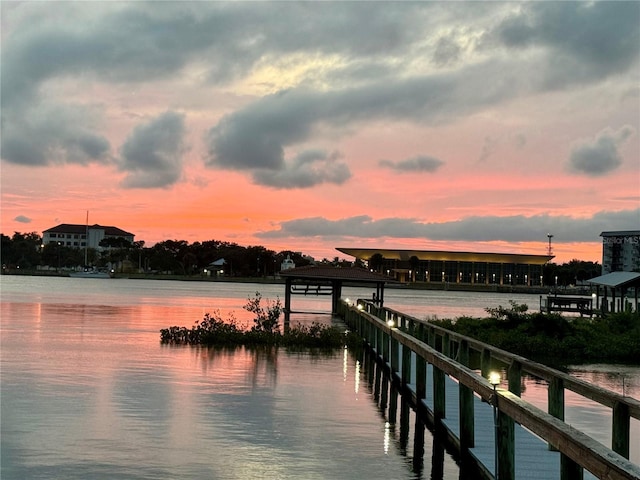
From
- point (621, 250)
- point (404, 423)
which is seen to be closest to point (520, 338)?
point (404, 423)

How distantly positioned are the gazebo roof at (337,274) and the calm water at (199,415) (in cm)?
2171

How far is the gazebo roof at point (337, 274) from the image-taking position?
1993 inches

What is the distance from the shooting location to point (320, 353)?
2922 cm

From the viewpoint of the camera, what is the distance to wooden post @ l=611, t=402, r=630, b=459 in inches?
341

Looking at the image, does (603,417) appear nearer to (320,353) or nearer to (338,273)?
(320,353)

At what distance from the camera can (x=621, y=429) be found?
877 centimetres

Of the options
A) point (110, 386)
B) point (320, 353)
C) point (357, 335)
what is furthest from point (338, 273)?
point (110, 386)

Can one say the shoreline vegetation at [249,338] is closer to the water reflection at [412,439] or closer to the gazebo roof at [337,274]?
the water reflection at [412,439]

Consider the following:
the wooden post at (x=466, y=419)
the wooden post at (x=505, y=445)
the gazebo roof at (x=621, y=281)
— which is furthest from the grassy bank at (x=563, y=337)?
the wooden post at (x=505, y=445)

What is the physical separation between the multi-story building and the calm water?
96.4 m

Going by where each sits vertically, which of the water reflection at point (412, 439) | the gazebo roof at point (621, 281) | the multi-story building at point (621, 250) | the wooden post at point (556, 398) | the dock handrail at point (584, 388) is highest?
the multi-story building at point (621, 250)

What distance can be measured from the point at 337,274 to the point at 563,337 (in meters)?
18.9

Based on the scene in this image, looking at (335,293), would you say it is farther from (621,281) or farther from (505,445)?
(505,445)

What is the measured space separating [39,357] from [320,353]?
8.87 meters
